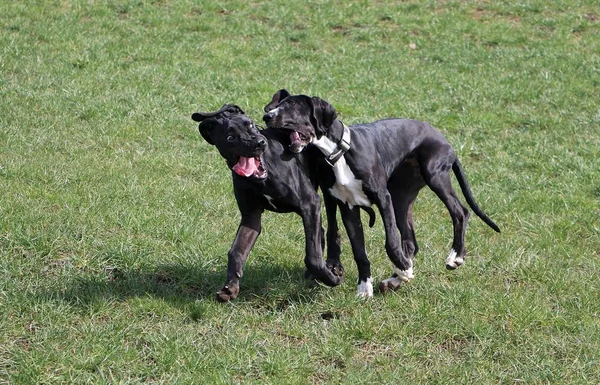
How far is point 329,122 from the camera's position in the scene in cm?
604

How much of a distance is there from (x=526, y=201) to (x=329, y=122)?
3.57 meters

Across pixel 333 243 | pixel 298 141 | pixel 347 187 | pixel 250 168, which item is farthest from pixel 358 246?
pixel 250 168

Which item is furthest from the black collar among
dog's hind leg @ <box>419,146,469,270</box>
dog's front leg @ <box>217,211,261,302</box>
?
dog's hind leg @ <box>419,146,469,270</box>

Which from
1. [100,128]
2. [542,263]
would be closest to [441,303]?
[542,263]

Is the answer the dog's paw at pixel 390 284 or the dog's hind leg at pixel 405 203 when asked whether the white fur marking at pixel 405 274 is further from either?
the dog's hind leg at pixel 405 203

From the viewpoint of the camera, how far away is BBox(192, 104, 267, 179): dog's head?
568cm

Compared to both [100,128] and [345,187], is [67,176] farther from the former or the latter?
[345,187]

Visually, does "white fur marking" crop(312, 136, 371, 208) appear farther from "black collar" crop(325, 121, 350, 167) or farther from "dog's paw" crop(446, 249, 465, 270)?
"dog's paw" crop(446, 249, 465, 270)

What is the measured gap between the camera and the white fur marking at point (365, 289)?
635 cm

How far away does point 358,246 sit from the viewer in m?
6.41

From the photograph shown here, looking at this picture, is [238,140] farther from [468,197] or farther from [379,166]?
[468,197]

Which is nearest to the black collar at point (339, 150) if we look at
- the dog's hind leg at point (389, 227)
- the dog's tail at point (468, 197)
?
the dog's hind leg at point (389, 227)

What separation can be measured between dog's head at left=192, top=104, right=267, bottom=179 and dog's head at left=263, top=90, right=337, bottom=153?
0.85 feet

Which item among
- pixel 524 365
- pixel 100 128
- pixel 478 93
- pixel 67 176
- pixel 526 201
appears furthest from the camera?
pixel 478 93
